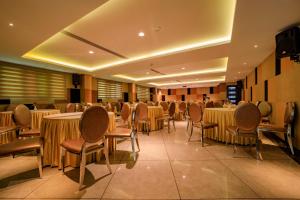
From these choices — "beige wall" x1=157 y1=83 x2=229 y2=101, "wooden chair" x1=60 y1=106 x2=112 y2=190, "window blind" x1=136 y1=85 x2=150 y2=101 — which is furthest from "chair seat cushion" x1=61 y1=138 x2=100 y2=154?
"beige wall" x1=157 y1=83 x2=229 y2=101

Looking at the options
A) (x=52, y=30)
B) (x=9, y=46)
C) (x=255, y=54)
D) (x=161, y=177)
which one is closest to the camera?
(x=161, y=177)

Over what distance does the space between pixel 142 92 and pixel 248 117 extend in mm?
14794

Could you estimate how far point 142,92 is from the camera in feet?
57.2

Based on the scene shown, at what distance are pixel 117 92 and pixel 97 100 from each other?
8.64ft

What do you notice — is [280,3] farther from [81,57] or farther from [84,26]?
[81,57]

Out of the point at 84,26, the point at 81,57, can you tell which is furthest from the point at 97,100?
the point at 84,26

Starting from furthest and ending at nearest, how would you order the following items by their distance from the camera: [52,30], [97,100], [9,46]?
1. [97,100]
2. [9,46]
3. [52,30]

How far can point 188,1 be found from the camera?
9.18 ft

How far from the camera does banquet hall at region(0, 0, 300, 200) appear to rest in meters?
2.01

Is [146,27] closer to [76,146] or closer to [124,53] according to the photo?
[124,53]

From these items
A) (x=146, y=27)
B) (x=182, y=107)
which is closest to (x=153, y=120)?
(x=182, y=107)

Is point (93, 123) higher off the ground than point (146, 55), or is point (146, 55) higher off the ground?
point (146, 55)

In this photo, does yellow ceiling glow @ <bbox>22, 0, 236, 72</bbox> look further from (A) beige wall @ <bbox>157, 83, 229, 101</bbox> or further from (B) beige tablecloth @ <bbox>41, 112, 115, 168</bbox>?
(A) beige wall @ <bbox>157, 83, 229, 101</bbox>

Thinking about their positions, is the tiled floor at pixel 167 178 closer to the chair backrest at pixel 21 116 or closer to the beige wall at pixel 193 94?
the chair backrest at pixel 21 116
